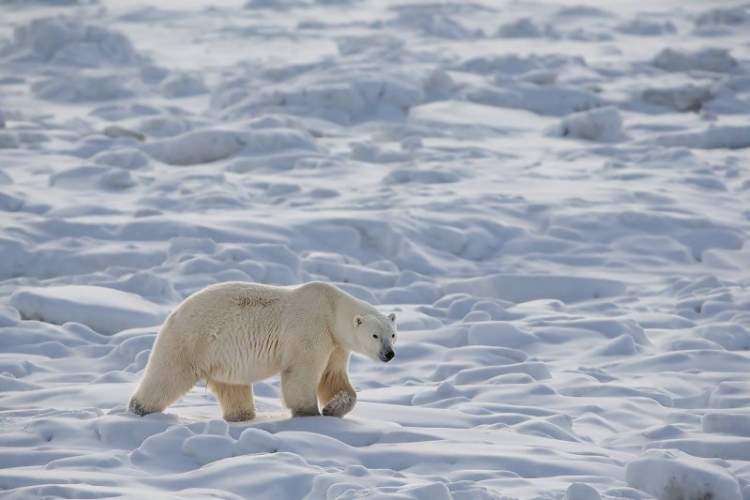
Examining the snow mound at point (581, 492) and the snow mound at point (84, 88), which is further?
the snow mound at point (84, 88)

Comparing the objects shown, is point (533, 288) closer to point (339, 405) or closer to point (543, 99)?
point (339, 405)

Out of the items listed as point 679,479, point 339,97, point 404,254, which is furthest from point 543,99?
point 679,479

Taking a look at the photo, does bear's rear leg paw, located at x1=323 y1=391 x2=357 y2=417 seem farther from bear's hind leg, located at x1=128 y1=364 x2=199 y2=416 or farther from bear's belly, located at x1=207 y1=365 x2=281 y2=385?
bear's hind leg, located at x1=128 y1=364 x2=199 y2=416

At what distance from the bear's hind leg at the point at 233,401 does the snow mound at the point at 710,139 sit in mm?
11631

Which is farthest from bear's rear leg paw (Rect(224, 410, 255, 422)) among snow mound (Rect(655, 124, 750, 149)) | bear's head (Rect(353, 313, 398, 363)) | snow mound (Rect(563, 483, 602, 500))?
snow mound (Rect(655, 124, 750, 149))

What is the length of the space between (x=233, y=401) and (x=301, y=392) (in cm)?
39

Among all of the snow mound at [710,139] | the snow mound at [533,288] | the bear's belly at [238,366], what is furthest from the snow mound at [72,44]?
the bear's belly at [238,366]

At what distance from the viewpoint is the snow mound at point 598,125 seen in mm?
16000

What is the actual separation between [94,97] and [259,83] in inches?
119

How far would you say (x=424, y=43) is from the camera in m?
25.3

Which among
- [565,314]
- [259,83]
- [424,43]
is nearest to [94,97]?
[259,83]

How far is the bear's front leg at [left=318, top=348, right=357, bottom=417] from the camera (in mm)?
5133

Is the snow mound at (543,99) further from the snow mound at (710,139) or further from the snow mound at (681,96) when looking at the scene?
the snow mound at (710,139)

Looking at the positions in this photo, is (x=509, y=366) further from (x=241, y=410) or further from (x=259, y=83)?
(x=259, y=83)
